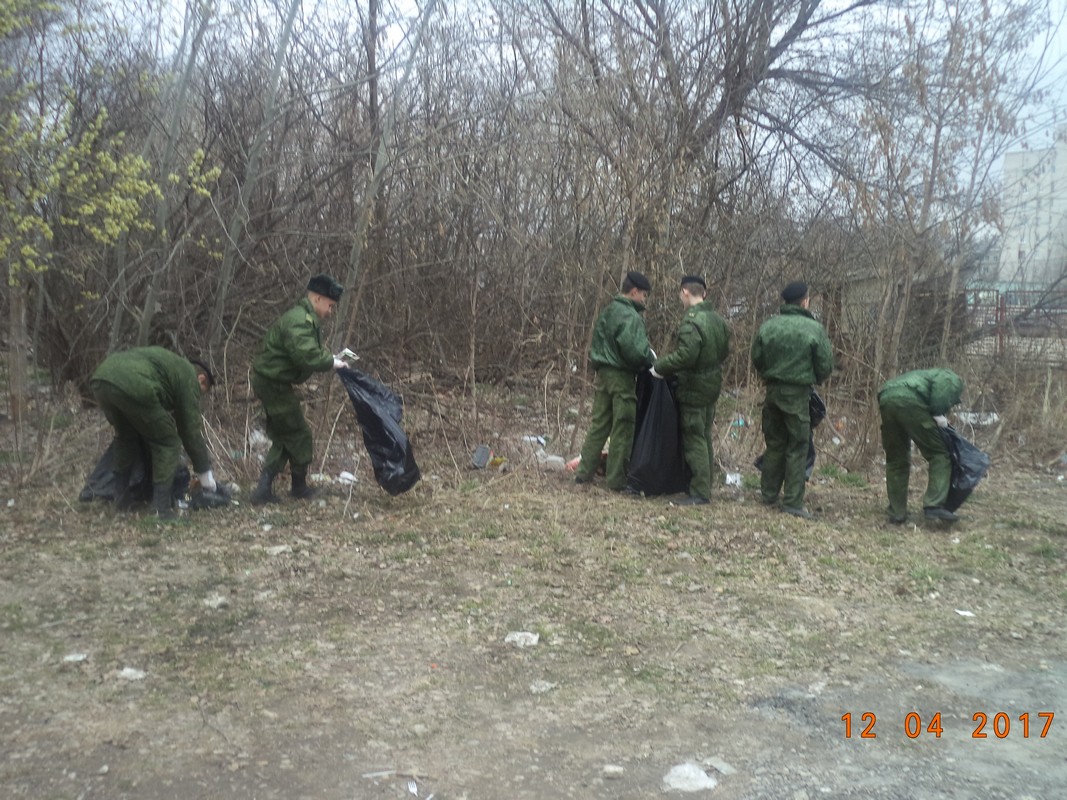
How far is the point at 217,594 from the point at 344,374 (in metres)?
2.07

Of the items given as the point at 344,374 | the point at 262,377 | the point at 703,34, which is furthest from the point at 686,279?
the point at 703,34

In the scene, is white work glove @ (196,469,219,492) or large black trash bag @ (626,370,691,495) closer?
white work glove @ (196,469,219,492)

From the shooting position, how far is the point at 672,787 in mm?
3383

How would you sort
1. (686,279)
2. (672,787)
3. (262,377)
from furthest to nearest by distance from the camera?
(686,279) < (262,377) < (672,787)

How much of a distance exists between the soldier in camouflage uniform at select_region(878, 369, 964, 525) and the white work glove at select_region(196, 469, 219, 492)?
461cm

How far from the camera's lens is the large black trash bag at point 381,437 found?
273 inches

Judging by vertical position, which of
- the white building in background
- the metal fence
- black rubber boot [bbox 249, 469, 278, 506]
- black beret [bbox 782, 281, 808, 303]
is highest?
the white building in background

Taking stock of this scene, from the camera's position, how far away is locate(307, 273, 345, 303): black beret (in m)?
7.00

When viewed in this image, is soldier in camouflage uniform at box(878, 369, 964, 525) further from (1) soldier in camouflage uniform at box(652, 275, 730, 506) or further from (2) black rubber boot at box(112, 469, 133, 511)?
(2) black rubber boot at box(112, 469, 133, 511)

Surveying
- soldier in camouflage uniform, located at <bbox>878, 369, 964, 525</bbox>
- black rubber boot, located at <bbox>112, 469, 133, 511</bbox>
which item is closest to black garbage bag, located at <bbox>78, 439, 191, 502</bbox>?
black rubber boot, located at <bbox>112, 469, 133, 511</bbox>

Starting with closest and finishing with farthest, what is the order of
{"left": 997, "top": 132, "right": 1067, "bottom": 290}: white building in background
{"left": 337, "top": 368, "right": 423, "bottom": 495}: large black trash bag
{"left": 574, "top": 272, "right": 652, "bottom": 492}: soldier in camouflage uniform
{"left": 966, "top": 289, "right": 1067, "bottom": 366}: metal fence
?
{"left": 337, "top": 368, "right": 423, "bottom": 495}: large black trash bag → {"left": 574, "top": 272, "right": 652, "bottom": 492}: soldier in camouflage uniform → {"left": 997, "top": 132, "right": 1067, "bottom": 290}: white building in background → {"left": 966, "top": 289, "right": 1067, "bottom": 366}: metal fence

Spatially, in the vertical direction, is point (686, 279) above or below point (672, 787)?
above

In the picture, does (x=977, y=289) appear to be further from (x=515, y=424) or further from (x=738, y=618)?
(x=738, y=618)

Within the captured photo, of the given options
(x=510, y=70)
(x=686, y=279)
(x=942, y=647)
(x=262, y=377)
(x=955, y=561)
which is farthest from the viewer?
(x=510, y=70)
